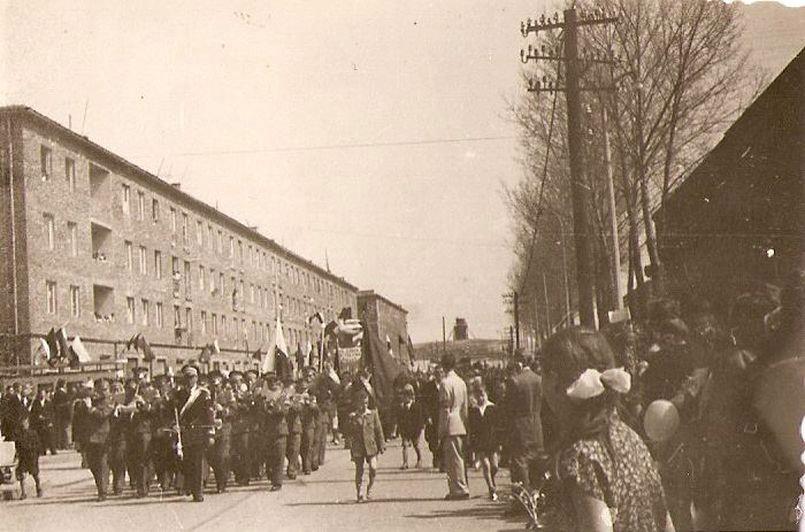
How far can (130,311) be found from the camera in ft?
157

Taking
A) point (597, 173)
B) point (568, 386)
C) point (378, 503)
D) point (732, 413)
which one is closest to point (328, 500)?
point (378, 503)

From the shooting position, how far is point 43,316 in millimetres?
37125

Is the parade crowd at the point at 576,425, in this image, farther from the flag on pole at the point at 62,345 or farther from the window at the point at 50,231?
the window at the point at 50,231

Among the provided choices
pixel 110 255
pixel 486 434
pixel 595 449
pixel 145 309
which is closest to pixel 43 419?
pixel 486 434

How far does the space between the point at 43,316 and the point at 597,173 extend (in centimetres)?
2079

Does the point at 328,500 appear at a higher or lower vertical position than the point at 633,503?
lower

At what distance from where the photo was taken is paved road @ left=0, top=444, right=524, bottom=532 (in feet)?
37.7

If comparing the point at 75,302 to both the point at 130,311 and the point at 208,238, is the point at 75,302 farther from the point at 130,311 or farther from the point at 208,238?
the point at 208,238

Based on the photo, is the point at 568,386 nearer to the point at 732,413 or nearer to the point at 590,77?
the point at 732,413

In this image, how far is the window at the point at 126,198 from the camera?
48156 millimetres

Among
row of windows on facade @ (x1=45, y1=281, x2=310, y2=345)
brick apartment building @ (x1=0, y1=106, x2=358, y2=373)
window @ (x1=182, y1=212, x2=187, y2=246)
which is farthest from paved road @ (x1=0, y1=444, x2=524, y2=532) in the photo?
window @ (x1=182, y1=212, x2=187, y2=246)

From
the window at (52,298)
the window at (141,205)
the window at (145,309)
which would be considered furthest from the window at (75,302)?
the window at (141,205)

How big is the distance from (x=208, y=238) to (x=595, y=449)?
61.2 m

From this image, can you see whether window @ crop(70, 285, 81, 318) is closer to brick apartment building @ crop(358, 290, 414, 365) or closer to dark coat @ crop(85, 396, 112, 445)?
dark coat @ crop(85, 396, 112, 445)
